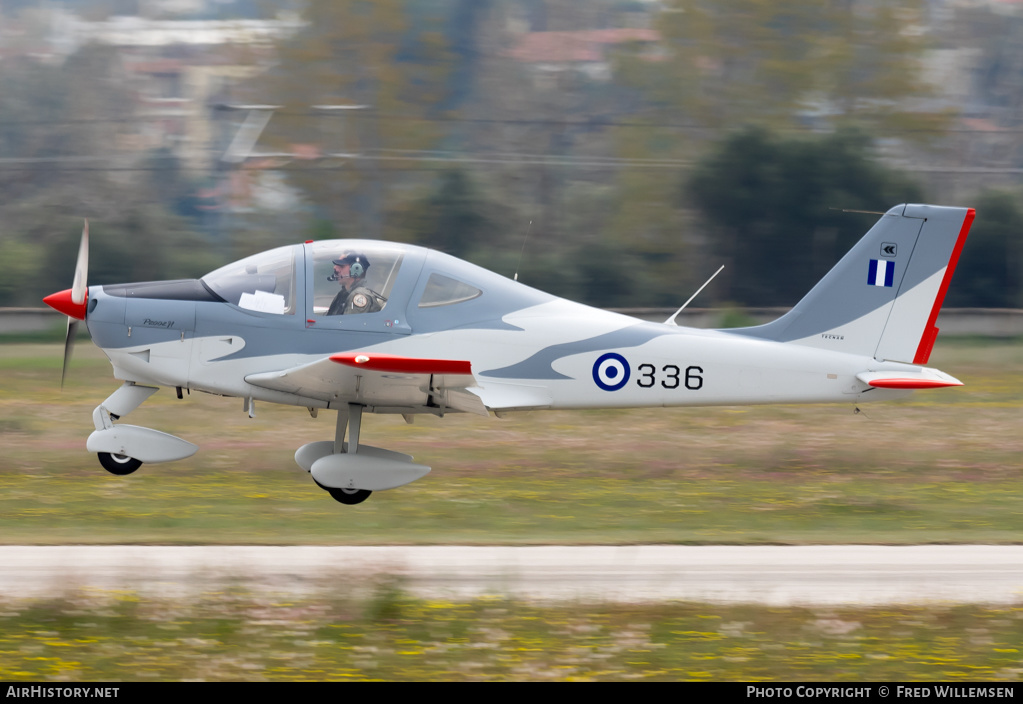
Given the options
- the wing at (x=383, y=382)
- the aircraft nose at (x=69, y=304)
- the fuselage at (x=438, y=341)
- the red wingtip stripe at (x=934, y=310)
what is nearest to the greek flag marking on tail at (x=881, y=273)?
the red wingtip stripe at (x=934, y=310)

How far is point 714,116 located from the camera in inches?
1560

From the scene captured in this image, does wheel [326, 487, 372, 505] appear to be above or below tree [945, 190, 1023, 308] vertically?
below

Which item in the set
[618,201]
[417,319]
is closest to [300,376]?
[417,319]

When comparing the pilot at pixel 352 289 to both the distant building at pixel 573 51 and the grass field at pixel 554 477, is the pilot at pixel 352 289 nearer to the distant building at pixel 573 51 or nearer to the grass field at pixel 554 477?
the grass field at pixel 554 477

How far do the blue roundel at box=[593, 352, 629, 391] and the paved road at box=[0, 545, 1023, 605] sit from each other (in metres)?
1.84

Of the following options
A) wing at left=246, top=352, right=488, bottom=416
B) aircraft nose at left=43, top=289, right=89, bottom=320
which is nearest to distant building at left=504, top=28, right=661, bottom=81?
wing at left=246, top=352, right=488, bottom=416

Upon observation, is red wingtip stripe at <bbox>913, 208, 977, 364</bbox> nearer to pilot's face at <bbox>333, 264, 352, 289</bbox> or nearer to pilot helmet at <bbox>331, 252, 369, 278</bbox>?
pilot helmet at <bbox>331, 252, 369, 278</bbox>

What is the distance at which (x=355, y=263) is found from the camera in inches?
404

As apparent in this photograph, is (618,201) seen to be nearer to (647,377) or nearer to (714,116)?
(714,116)

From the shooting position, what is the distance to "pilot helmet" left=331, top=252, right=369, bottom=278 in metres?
10.2

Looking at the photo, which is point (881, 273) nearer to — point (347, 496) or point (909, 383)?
point (909, 383)

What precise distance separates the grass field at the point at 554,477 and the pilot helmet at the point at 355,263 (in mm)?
2211

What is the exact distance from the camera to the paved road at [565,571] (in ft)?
25.5

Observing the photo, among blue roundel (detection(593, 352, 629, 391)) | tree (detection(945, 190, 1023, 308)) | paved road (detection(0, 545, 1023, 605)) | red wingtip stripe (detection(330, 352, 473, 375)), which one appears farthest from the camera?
tree (detection(945, 190, 1023, 308))
